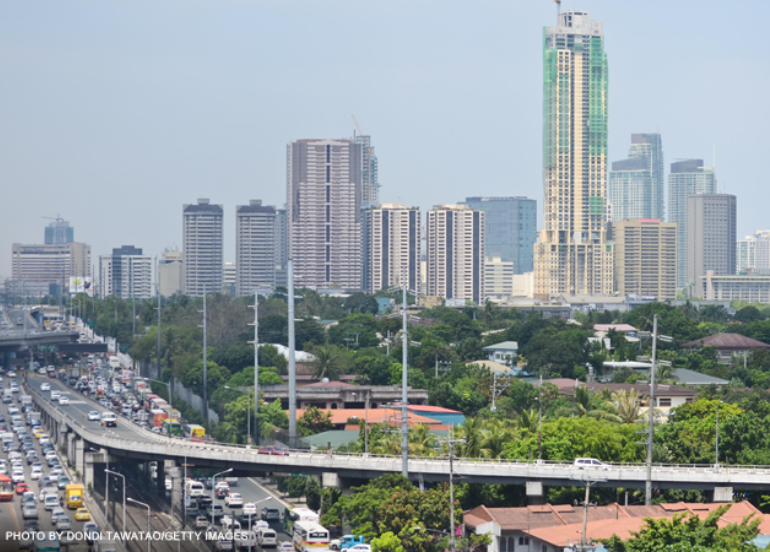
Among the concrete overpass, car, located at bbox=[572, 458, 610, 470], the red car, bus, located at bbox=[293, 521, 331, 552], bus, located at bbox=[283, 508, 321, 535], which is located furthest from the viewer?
the red car

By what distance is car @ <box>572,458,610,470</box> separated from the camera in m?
40.9

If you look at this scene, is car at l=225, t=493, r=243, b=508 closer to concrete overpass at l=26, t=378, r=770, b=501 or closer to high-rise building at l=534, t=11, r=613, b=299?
concrete overpass at l=26, t=378, r=770, b=501

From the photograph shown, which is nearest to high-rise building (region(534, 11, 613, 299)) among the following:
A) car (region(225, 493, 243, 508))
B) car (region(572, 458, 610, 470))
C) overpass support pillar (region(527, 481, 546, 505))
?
car (region(225, 493, 243, 508))

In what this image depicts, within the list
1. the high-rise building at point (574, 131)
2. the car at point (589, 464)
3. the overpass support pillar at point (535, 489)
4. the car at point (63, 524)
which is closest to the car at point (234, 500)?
the car at point (63, 524)

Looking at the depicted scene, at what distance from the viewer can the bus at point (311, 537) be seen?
37844mm

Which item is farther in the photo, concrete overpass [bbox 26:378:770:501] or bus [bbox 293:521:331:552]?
concrete overpass [bbox 26:378:770:501]

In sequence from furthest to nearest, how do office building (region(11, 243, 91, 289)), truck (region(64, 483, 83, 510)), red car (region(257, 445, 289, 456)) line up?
office building (region(11, 243, 91, 289)) → truck (region(64, 483, 83, 510)) → red car (region(257, 445, 289, 456))

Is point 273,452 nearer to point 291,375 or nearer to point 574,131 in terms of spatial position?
point 291,375

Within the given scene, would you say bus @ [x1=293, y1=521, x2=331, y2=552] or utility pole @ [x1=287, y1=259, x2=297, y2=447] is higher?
utility pole @ [x1=287, y1=259, x2=297, y2=447]

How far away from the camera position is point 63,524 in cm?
4381

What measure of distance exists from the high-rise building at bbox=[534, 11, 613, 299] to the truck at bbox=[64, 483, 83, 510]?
486ft

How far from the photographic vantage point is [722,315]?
152375 mm

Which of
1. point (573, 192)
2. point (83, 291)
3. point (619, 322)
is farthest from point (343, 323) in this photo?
point (573, 192)

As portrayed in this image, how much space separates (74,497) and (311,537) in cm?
1655
